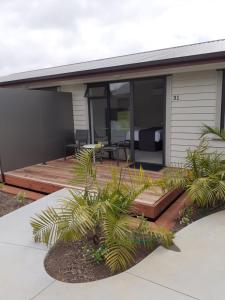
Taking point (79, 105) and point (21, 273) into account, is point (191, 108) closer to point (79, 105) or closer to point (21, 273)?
point (79, 105)

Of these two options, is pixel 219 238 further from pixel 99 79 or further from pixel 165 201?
pixel 99 79

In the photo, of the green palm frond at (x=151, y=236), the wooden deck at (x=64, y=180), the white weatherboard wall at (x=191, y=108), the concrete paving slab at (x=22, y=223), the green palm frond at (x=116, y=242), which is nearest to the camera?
the green palm frond at (x=116, y=242)

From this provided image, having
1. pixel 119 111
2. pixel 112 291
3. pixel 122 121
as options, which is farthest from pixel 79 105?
pixel 112 291

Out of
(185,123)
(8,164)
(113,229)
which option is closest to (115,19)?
(185,123)

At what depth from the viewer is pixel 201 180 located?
318 centimetres

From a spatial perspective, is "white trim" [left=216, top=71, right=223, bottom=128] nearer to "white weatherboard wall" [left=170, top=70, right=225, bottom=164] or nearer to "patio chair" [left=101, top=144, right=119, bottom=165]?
"white weatherboard wall" [left=170, top=70, right=225, bottom=164]

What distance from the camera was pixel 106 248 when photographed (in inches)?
87.2

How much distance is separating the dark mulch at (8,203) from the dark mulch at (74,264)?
1528mm

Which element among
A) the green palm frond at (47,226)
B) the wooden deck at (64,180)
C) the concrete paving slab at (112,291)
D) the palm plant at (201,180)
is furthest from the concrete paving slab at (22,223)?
the palm plant at (201,180)

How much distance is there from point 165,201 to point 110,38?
34.8ft

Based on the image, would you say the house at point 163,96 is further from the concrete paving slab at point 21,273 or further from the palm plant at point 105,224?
the concrete paving slab at point 21,273

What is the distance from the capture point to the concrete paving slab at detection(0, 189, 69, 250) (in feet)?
8.81

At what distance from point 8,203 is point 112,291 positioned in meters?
2.76

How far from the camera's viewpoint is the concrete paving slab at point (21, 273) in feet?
6.27
